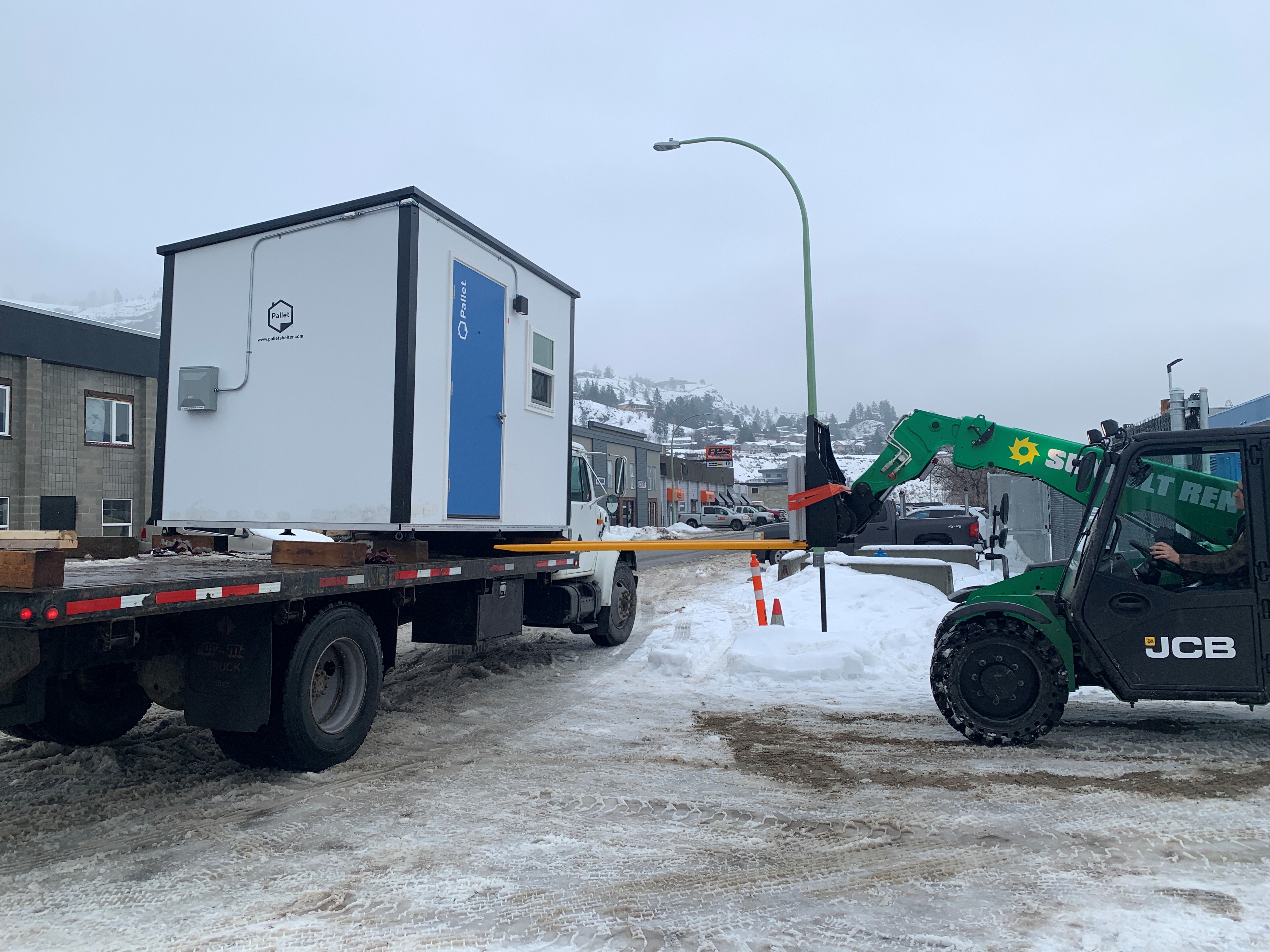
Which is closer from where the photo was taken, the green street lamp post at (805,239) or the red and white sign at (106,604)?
the red and white sign at (106,604)

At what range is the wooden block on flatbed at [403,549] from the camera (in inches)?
249

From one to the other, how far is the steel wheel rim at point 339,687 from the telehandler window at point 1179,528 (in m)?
5.14

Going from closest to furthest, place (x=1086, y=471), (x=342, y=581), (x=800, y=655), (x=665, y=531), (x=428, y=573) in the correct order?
(x=342, y=581) → (x=1086, y=471) → (x=428, y=573) → (x=800, y=655) → (x=665, y=531)

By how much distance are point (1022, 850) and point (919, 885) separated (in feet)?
2.35

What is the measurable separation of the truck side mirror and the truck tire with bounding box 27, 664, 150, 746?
6397 mm

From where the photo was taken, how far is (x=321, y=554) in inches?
217

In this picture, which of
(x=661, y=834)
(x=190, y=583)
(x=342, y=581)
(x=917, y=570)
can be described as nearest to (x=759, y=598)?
(x=917, y=570)

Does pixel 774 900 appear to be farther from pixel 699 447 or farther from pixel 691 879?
pixel 699 447

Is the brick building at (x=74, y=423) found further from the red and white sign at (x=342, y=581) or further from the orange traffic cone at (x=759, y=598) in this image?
the red and white sign at (x=342, y=581)

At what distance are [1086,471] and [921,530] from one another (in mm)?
16705

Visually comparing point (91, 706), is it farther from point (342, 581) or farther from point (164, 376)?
point (164, 376)

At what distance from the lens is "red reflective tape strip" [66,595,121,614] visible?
3.68m

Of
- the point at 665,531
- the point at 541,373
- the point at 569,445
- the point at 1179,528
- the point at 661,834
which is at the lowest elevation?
the point at 661,834

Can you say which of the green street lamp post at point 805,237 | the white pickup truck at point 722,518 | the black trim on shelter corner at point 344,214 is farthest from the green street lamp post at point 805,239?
the white pickup truck at point 722,518
